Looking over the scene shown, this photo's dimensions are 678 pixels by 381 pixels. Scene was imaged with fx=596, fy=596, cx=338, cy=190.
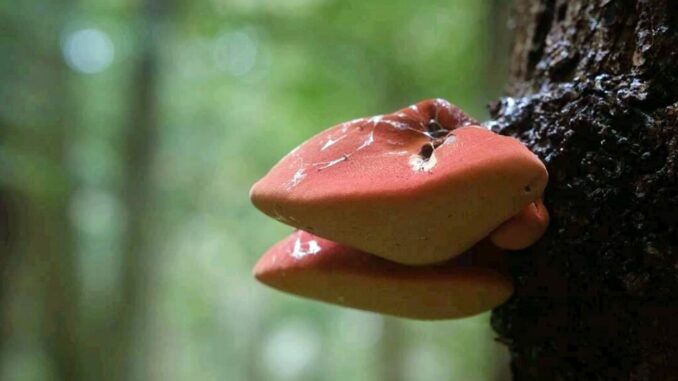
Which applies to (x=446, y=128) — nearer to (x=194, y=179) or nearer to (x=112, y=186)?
(x=112, y=186)

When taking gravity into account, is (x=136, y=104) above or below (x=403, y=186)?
below

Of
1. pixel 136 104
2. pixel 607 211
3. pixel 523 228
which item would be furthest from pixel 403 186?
pixel 136 104

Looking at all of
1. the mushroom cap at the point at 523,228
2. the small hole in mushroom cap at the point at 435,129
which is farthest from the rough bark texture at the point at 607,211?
the small hole in mushroom cap at the point at 435,129

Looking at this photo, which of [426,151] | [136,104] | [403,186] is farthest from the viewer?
[136,104]

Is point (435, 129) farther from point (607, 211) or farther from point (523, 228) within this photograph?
point (607, 211)

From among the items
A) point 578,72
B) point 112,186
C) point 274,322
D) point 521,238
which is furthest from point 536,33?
point 274,322

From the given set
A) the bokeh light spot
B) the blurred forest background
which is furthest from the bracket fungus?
the bokeh light spot

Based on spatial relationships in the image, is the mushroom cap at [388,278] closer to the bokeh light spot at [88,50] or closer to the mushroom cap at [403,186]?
the mushroom cap at [403,186]

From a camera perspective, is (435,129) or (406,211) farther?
(435,129)
